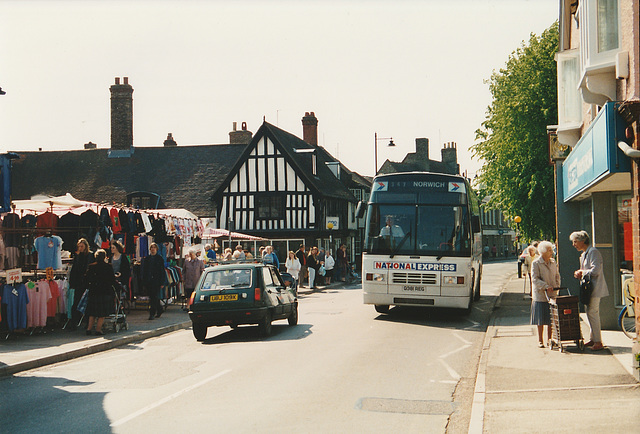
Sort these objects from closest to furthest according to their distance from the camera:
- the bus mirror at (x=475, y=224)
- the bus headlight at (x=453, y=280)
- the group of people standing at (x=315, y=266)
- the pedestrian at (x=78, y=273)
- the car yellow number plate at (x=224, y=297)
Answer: the car yellow number plate at (x=224, y=297) → the pedestrian at (x=78, y=273) → the bus headlight at (x=453, y=280) → the bus mirror at (x=475, y=224) → the group of people standing at (x=315, y=266)

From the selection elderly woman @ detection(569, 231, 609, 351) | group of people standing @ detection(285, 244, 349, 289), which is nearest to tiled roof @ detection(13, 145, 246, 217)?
group of people standing @ detection(285, 244, 349, 289)

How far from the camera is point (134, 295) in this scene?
1995cm

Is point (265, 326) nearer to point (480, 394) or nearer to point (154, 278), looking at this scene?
point (154, 278)

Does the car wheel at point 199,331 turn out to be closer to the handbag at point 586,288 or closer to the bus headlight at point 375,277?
the bus headlight at point 375,277

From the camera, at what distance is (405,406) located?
7.98 meters

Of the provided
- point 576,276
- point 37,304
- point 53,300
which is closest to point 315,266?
point 53,300

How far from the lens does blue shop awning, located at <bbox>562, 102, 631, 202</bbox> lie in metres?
9.22

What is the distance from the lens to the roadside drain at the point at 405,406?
778 cm

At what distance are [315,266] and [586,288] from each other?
22258 millimetres

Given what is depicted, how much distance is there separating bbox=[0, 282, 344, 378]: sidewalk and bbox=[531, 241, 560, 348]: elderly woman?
26.3ft

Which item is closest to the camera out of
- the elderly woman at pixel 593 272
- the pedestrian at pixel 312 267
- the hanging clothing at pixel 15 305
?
the elderly woman at pixel 593 272

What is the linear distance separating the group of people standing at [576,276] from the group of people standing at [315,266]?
17.9 metres

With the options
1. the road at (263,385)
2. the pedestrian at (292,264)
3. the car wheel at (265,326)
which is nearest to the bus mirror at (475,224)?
the road at (263,385)

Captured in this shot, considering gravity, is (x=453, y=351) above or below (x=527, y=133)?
below
